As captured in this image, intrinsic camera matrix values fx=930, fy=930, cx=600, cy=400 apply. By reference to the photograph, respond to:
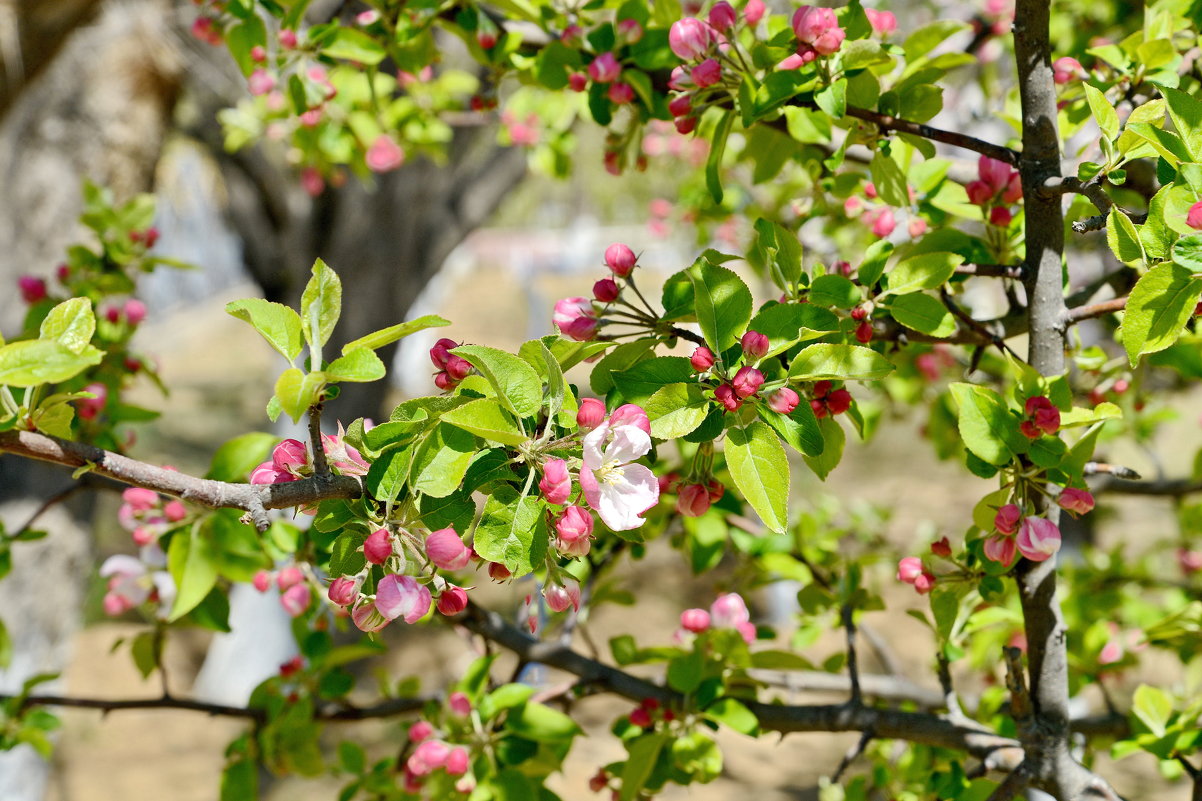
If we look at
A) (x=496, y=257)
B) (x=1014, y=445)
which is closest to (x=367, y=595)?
(x=1014, y=445)

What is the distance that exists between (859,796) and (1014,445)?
0.76 m

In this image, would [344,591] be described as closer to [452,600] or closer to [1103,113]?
[452,600]

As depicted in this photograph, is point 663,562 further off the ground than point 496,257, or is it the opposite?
point 663,562

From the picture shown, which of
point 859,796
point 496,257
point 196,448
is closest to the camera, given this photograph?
point 859,796

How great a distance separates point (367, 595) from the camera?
0.67 m

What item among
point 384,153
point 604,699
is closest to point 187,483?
point 384,153

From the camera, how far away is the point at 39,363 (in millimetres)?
602

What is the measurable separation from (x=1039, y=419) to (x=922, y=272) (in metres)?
0.17

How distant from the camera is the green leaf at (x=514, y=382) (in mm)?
618

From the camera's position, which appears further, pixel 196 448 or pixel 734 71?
pixel 196 448

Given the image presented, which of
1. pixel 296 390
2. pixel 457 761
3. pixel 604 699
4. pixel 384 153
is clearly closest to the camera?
pixel 296 390

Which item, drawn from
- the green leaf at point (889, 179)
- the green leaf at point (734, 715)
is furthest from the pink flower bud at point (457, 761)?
the green leaf at point (889, 179)

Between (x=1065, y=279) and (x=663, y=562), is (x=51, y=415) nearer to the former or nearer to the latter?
(x=1065, y=279)

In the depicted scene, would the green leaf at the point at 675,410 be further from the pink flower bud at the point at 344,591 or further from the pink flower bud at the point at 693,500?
the pink flower bud at the point at 344,591
